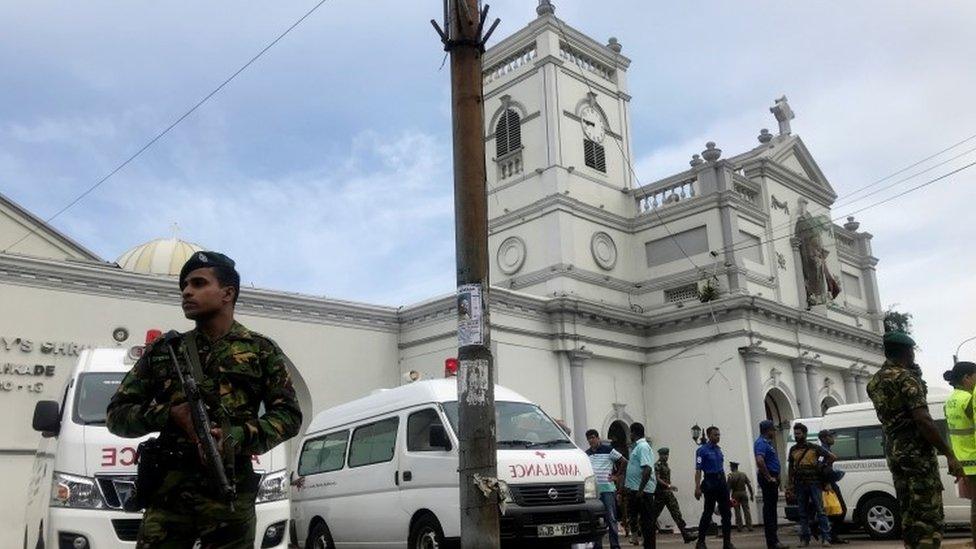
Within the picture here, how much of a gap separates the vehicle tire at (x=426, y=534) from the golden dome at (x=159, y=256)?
50.1ft

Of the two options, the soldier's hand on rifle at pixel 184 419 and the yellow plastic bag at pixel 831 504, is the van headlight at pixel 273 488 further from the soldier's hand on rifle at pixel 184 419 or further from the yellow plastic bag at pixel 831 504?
the yellow plastic bag at pixel 831 504

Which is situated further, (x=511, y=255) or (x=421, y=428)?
(x=511, y=255)

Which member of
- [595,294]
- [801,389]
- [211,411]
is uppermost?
[595,294]

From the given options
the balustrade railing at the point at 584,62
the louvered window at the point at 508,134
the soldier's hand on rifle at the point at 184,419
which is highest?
the balustrade railing at the point at 584,62

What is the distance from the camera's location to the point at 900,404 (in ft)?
20.1

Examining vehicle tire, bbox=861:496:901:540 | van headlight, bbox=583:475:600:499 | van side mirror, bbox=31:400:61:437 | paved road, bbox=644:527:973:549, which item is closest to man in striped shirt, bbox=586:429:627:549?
van headlight, bbox=583:475:600:499

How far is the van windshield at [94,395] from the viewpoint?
7.41 meters

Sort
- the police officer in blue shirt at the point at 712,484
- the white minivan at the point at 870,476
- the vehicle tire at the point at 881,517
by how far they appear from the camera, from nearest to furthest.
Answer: the police officer in blue shirt at the point at 712,484 < the white minivan at the point at 870,476 < the vehicle tire at the point at 881,517

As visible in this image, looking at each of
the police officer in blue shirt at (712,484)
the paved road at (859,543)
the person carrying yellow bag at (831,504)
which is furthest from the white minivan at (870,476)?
the police officer in blue shirt at (712,484)

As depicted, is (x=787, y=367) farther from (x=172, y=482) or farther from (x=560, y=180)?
(x=172, y=482)

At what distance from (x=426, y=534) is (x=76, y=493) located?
3.89 m

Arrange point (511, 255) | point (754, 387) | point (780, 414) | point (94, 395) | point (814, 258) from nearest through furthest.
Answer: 1. point (94, 395)
2. point (754, 387)
3. point (780, 414)
4. point (511, 255)
5. point (814, 258)

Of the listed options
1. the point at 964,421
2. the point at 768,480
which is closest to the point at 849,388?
the point at 768,480

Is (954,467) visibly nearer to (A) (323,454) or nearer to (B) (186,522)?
(B) (186,522)
